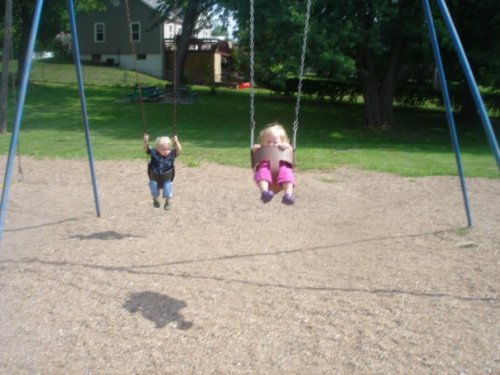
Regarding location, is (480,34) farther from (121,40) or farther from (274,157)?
(121,40)

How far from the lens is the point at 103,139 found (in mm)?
15141

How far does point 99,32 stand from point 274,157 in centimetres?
4058

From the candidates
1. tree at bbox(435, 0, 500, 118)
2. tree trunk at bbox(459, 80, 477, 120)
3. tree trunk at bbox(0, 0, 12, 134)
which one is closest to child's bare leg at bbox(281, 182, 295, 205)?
tree trunk at bbox(0, 0, 12, 134)

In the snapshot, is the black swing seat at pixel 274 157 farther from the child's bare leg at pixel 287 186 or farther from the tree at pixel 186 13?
the tree at pixel 186 13

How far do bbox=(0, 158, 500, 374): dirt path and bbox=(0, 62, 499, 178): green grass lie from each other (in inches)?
140

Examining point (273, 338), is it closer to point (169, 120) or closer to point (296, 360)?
point (296, 360)

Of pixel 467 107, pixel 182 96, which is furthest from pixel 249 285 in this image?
pixel 182 96

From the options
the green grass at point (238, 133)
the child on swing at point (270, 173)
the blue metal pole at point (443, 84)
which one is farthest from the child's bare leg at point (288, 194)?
the green grass at point (238, 133)

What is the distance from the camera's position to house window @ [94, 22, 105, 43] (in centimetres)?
4222

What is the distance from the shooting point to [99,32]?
139 ft

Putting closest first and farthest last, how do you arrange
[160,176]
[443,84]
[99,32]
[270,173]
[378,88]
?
Answer: 1. [270,173]
2. [160,176]
3. [443,84]
4. [378,88]
5. [99,32]

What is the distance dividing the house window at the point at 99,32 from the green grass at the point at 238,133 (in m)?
14.3

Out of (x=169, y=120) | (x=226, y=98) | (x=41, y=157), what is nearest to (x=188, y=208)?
(x=41, y=157)

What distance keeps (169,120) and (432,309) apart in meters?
15.8
